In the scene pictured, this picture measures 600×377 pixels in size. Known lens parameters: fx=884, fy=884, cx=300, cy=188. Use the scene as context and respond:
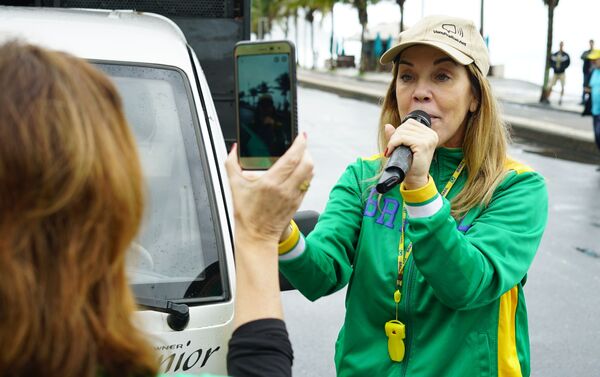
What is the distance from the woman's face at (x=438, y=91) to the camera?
8.11 ft

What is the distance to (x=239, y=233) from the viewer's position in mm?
1626

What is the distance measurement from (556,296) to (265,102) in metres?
5.98

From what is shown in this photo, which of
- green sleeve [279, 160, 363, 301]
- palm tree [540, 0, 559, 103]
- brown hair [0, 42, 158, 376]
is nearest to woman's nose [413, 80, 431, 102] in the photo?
green sleeve [279, 160, 363, 301]

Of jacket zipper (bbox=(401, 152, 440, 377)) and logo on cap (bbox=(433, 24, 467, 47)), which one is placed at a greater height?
logo on cap (bbox=(433, 24, 467, 47))

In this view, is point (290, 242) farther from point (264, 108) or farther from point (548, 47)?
point (548, 47)

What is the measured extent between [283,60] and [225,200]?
1282 millimetres

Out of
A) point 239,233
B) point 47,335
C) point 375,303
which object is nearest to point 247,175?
point 239,233

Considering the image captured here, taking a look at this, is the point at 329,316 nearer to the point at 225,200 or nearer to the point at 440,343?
the point at 225,200

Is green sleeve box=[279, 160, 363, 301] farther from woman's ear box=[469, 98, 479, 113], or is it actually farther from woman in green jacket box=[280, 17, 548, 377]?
woman's ear box=[469, 98, 479, 113]

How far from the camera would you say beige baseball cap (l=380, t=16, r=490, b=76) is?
2447mm

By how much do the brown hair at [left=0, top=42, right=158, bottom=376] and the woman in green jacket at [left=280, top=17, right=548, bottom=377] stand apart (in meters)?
0.90

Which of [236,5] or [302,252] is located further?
[236,5]

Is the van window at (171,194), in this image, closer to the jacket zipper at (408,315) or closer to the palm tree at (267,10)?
the jacket zipper at (408,315)

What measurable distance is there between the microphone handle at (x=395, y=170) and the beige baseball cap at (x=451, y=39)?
453mm
